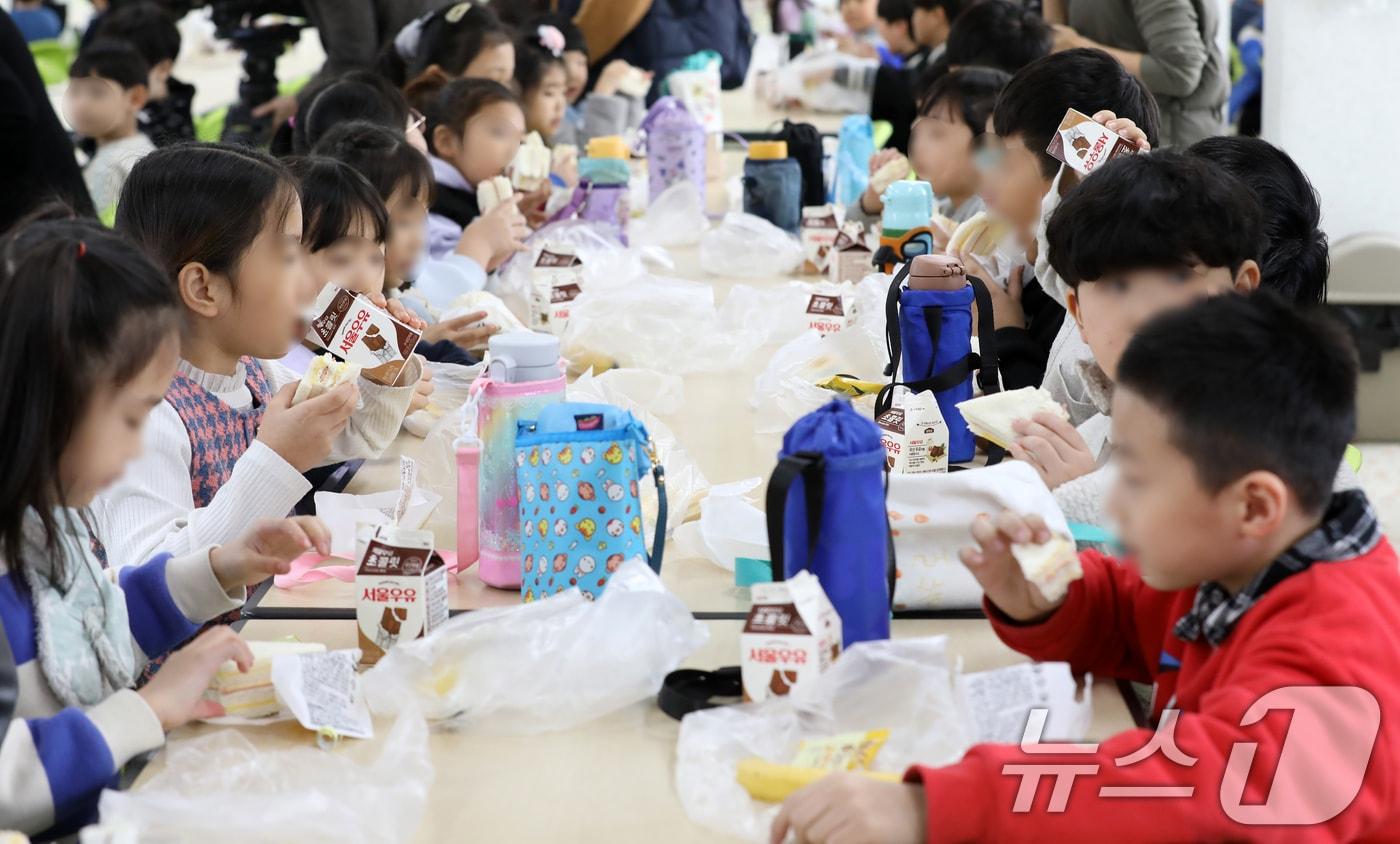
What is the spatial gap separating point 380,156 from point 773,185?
4.24 feet

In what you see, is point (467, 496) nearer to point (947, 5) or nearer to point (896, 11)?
point (947, 5)

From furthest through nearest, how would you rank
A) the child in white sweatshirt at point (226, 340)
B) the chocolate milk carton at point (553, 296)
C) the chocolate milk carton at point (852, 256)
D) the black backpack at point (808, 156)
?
the black backpack at point (808, 156), the chocolate milk carton at point (852, 256), the chocolate milk carton at point (553, 296), the child in white sweatshirt at point (226, 340)

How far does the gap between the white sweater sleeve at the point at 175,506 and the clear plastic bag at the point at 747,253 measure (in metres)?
1.85

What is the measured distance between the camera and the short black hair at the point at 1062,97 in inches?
99.1

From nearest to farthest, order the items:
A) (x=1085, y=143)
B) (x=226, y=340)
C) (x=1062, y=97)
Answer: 1. (x=226, y=340)
2. (x=1085, y=143)
3. (x=1062, y=97)

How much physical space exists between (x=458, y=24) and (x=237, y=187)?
2677 mm

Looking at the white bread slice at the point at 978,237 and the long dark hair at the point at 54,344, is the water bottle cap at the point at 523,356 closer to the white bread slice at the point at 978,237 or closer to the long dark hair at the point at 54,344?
the long dark hair at the point at 54,344

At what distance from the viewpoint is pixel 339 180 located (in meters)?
2.39

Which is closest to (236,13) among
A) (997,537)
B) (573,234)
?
(573,234)

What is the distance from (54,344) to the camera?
1280mm

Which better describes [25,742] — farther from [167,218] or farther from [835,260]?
[835,260]

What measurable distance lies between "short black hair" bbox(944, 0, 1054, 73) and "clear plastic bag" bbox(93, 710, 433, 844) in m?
3.38

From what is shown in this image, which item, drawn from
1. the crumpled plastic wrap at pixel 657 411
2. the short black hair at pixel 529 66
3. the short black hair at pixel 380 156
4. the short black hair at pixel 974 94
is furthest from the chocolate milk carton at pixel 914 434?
the short black hair at pixel 529 66

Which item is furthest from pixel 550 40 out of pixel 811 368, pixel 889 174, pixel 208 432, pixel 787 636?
pixel 787 636
